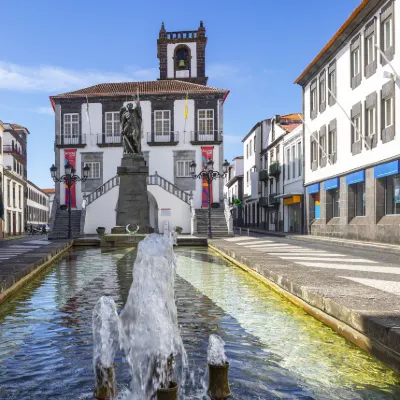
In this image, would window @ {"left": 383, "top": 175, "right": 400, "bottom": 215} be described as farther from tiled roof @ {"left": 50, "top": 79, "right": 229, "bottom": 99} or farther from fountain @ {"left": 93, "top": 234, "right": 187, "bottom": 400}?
tiled roof @ {"left": 50, "top": 79, "right": 229, "bottom": 99}

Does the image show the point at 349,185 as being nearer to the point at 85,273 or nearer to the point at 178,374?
the point at 85,273

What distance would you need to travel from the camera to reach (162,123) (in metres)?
37.8

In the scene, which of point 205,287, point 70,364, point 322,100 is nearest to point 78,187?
point 322,100

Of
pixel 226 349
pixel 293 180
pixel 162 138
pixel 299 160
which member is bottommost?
pixel 226 349

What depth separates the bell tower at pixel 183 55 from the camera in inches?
1766

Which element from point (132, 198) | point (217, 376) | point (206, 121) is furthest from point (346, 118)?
point (217, 376)

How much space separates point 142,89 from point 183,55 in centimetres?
853

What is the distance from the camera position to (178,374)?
4.14 m

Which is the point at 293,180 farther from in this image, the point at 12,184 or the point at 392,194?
the point at 12,184

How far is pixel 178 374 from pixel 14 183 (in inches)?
1804

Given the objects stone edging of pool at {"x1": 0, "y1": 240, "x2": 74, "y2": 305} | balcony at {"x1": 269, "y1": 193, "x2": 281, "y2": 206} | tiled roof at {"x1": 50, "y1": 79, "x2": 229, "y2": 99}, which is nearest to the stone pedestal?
stone edging of pool at {"x1": 0, "y1": 240, "x2": 74, "y2": 305}

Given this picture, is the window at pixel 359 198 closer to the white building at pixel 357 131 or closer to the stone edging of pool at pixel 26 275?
the white building at pixel 357 131

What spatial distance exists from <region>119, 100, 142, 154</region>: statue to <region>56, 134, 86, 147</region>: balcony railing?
51.8ft

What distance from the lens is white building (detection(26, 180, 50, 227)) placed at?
6097cm
